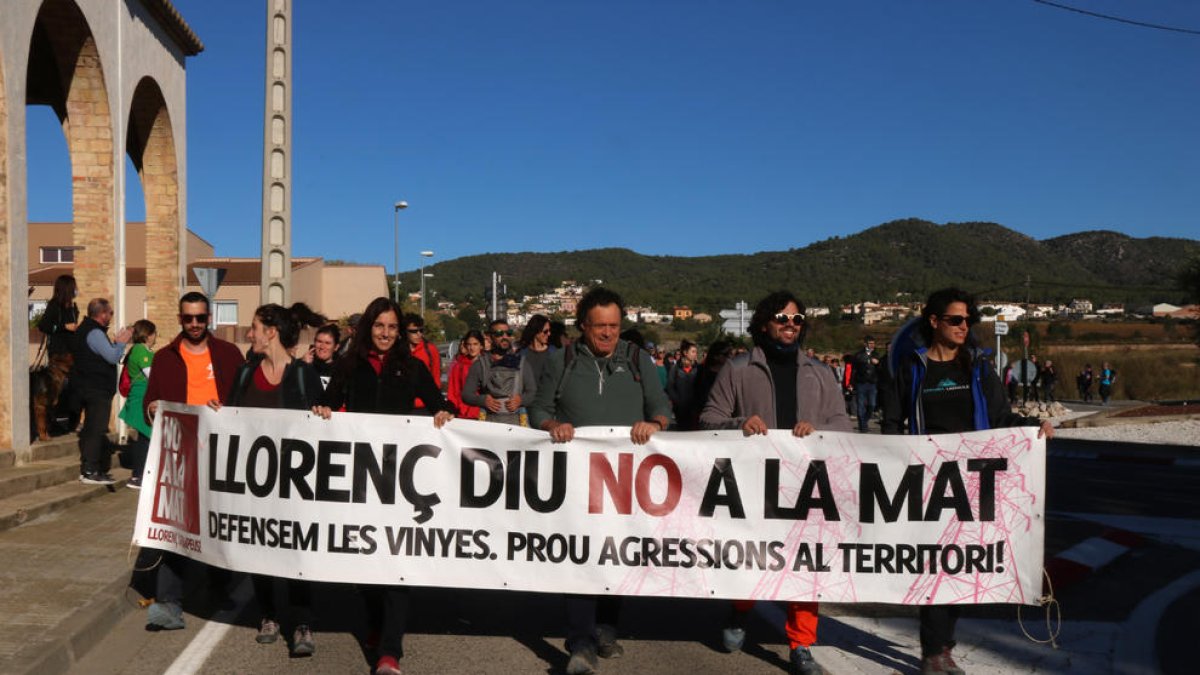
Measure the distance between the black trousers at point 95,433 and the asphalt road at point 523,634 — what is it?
3787 millimetres

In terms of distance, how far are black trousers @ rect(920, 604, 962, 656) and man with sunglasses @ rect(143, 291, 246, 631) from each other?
411 cm

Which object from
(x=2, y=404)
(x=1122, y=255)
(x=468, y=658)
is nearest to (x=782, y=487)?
(x=468, y=658)

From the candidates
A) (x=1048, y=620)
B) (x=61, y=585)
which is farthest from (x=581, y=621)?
(x=61, y=585)

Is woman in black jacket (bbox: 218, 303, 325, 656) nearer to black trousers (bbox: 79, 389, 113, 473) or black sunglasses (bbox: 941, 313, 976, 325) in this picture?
black sunglasses (bbox: 941, 313, 976, 325)

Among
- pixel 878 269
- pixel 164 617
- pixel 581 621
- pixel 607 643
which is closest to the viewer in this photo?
pixel 581 621

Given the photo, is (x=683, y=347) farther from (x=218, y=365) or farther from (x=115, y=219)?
(x=218, y=365)

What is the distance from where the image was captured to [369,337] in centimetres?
554

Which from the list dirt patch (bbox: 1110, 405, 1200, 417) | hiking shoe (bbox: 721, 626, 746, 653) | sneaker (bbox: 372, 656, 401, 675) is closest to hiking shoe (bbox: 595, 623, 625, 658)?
hiking shoe (bbox: 721, 626, 746, 653)

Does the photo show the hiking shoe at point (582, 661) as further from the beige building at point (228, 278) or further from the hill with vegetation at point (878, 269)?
the hill with vegetation at point (878, 269)

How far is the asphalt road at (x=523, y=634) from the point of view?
216 inches

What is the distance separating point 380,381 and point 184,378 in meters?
1.44

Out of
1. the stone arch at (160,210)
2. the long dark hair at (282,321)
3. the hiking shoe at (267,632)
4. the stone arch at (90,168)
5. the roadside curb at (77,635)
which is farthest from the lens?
the stone arch at (160,210)

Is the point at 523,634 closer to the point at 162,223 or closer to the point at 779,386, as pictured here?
the point at 779,386

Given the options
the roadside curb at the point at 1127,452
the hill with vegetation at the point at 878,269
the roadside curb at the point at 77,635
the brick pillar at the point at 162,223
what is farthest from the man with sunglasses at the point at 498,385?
the hill with vegetation at the point at 878,269
